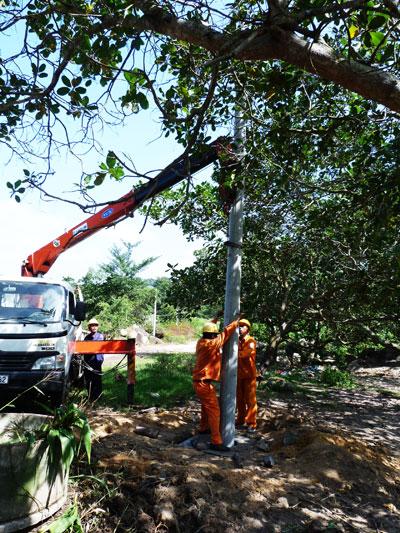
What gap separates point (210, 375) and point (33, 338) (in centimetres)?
273

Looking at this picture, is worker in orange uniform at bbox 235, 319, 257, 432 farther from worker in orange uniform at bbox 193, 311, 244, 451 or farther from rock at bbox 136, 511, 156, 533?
rock at bbox 136, 511, 156, 533

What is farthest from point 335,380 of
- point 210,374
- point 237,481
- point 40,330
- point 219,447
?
point 40,330

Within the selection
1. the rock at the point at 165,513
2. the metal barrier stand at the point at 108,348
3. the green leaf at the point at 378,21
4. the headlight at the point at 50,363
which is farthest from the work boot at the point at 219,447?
the green leaf at the point at 378,21

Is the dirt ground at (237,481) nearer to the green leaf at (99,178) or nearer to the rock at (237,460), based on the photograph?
the rock at (237,460)

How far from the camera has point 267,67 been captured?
5.04 m

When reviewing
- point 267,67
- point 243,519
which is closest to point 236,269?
point 267,67

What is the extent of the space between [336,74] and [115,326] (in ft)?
80.7

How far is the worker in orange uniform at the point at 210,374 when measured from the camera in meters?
5.53

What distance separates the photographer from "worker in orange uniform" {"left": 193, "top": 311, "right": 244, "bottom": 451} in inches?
218

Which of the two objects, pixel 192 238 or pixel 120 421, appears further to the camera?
pixel 192 238

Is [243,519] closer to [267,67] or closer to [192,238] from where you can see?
[267,67]

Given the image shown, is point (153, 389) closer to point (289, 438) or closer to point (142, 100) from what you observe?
point (289, 438)

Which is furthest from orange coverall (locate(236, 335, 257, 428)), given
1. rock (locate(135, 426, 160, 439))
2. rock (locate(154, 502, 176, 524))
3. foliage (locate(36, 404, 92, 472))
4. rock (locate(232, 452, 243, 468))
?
foliage (locate(36, 404, 92, 472))

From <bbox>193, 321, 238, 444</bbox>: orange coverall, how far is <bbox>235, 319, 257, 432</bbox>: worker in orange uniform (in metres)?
1.07
